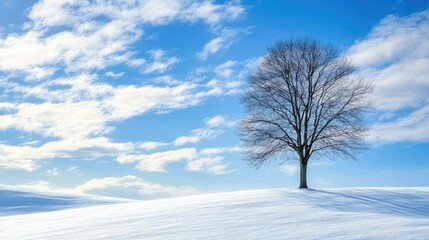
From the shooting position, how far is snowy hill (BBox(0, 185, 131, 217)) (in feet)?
96.6

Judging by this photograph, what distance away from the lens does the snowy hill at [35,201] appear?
2944 centimetres

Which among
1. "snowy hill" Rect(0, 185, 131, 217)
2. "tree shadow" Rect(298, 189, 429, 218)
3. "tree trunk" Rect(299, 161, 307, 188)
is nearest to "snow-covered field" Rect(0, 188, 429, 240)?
"tree shadow" Rect(298, 189, 429, 218)

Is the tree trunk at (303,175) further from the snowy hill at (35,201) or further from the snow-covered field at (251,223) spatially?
the snowy hill at (35,201)

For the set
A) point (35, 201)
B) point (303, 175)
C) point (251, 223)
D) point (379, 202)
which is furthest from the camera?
point (35, 201)

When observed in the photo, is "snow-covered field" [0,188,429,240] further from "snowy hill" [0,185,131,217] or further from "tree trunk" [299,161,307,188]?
"snowy hill" [0,185,131,217]

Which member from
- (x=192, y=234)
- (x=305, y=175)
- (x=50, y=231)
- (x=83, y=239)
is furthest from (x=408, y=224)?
(x=305, y=175)

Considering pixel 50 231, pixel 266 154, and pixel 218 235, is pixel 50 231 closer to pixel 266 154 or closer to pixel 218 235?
pixel 218 235

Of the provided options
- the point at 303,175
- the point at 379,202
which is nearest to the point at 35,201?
the point at 303,175

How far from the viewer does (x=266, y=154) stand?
88.9 ft

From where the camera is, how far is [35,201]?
109ft

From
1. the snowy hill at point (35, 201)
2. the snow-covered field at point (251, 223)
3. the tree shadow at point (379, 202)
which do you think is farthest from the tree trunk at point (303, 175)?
the snowy hill at point (35, 201)

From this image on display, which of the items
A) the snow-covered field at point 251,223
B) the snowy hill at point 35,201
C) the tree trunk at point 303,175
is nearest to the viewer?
the snow-covered field at point 251,223

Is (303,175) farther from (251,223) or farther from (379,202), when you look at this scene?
(251,223)

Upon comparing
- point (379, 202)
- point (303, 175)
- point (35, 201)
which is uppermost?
point (303, 175)
